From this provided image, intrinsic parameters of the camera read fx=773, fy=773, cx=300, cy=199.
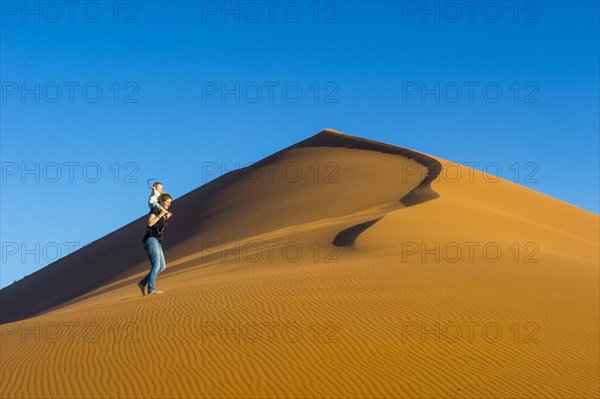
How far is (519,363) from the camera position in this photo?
33.7ft

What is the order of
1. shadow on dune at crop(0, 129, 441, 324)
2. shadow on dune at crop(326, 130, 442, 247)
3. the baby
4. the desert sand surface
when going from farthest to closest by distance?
shadow on dune at crop(0, 129, 441, 324) → shadow on dune at crop(326, 130, 442, 247) → the baby → the desert sand surface

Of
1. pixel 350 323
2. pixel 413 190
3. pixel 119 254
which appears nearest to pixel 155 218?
pixel 350 323

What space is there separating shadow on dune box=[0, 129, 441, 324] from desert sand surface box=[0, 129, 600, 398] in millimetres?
2649

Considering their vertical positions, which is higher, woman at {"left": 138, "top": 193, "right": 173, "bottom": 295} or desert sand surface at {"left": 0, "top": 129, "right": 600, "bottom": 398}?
woman at {"left": 138, "top": 193, "right": 173, "bottom": 295}

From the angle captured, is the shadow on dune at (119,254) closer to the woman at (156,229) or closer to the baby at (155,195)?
the woman at (156,229)

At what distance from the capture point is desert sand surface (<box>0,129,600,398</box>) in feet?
31.0

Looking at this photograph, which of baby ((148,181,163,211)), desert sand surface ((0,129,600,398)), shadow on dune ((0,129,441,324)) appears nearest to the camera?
desert sand surface ((0,129,600,398))

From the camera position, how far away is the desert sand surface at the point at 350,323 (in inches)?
372

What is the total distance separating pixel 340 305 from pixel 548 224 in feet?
73.6

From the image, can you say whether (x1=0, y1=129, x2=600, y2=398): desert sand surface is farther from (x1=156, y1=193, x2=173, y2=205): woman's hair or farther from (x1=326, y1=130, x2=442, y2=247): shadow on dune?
(x1=156, y1=193, x2=173, y2=205): woman's hair

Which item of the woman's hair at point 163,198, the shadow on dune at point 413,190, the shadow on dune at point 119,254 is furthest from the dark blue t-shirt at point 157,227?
the shadow on dune at point 119,254

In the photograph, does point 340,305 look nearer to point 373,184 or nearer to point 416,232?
point 416,232

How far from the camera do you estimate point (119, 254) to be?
38.2 m

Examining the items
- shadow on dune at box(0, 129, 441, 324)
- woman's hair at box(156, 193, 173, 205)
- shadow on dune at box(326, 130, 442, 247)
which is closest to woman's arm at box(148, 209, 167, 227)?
woman's hair at box(156, 193, 173, 205)
